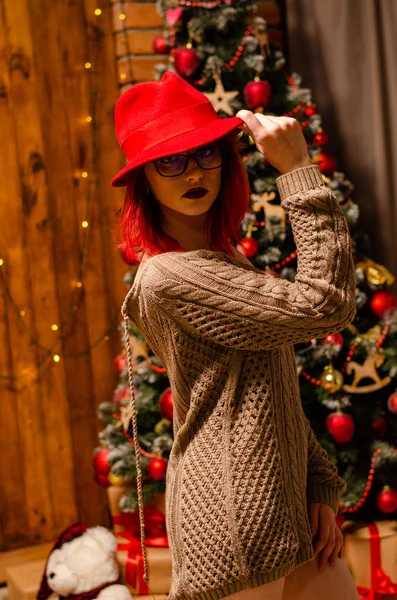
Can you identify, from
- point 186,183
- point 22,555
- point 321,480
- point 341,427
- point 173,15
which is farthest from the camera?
point 22,555

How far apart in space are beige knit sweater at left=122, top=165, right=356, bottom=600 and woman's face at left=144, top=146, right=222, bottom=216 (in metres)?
0.10

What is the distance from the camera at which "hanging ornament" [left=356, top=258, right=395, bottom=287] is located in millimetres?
2535

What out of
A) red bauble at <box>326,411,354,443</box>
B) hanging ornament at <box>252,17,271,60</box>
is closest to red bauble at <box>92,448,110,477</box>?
red bauble at <box>326,411,354,443</box>

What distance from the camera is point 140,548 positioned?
2477mm

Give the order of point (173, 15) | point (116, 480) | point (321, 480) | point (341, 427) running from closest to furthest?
1. point (321, 480)
2. point (341, 427)
3. point (173, 15)
4. point (116, 480)

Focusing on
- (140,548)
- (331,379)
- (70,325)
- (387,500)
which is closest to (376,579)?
(387,500)

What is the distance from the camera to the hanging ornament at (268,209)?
244cm

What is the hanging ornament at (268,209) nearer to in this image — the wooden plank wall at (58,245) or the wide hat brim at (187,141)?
the wooden plank wall at (58,245)

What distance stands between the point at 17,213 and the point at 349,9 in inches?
56.6

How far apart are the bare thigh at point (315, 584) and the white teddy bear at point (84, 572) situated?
1.15 metres

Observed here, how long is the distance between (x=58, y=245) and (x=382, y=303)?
4.14 ft

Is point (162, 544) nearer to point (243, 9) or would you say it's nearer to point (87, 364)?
point (87, 364)

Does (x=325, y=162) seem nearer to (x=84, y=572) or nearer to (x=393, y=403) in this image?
(x=393, y=403)

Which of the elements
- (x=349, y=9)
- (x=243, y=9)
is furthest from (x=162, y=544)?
(x=349, y=9)
